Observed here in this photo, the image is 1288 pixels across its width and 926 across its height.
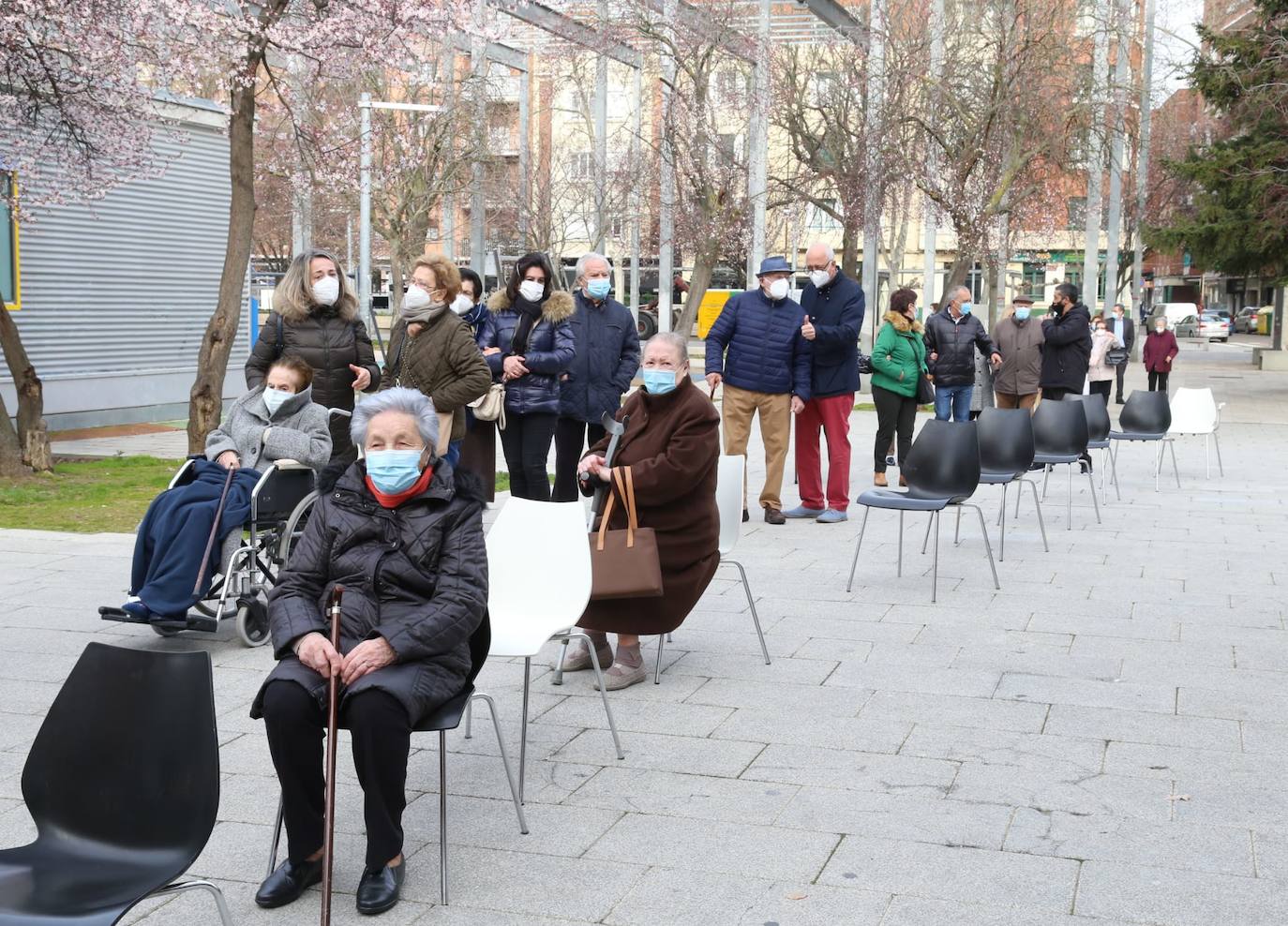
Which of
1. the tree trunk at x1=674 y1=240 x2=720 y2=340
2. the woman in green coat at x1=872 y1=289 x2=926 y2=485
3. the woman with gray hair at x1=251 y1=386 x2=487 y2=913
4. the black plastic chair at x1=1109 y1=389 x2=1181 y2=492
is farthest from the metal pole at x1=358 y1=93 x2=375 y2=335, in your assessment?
the woman with gray hair at x1=251 y1=386 x2=487 y2=913

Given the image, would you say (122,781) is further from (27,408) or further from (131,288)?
(131,288)

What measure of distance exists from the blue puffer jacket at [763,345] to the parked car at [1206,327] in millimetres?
55326

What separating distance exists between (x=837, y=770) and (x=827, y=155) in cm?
3133

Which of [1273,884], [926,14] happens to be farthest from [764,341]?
[926,14]

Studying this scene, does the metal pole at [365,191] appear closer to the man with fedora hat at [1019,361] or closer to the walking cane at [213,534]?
the man with fedora hat at [1019,361]

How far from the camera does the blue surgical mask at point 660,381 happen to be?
6.75 metres

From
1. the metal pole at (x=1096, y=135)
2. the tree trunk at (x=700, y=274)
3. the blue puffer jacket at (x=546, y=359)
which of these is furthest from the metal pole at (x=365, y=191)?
the metal pole at (x=1096, y=135)

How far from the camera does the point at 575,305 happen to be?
1036 cm

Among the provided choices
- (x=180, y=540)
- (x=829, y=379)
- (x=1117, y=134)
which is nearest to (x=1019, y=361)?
(x=829, y=379)

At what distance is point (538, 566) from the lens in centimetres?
569

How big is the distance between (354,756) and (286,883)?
40 cm

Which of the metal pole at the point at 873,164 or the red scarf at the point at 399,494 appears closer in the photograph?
the red scarf at the point at 399,494

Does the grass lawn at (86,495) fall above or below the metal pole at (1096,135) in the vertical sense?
below

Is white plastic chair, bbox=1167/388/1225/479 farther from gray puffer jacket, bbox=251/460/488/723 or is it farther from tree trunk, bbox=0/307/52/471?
gray puffer jacket, bbox=251/460/488/723
